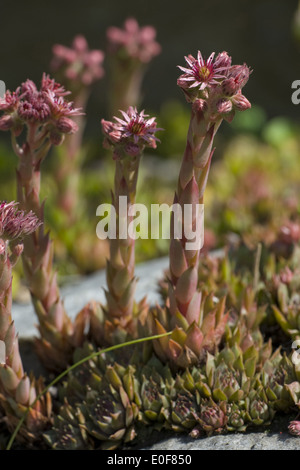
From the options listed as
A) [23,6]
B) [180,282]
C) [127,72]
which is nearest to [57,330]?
[180,282]

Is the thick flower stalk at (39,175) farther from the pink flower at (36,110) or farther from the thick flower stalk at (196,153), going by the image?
the thick flower stalk at (196,153)

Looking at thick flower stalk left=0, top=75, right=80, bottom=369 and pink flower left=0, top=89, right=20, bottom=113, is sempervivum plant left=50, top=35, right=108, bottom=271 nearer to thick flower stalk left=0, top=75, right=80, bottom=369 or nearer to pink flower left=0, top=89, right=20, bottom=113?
thick flower stalk left=0, top=75, right=80, bottom=369

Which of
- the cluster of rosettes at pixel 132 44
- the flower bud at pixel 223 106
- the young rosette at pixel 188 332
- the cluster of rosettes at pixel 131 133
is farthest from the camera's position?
the cluster of rosettes at pixel 132 44

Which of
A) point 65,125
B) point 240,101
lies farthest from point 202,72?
point 65,125

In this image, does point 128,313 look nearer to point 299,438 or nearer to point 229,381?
point 229,381

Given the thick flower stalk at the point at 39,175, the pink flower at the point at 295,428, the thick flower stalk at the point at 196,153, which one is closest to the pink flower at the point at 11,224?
the thick flower stalk at the point at 39,175

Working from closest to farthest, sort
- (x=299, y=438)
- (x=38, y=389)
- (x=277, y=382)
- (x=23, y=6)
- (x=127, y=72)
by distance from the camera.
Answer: (x=299, y=438), (x=277, y=382), (x=38, y=389), (x=127, y=72), (x=23, y=6)

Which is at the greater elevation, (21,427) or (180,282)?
(180,282)
